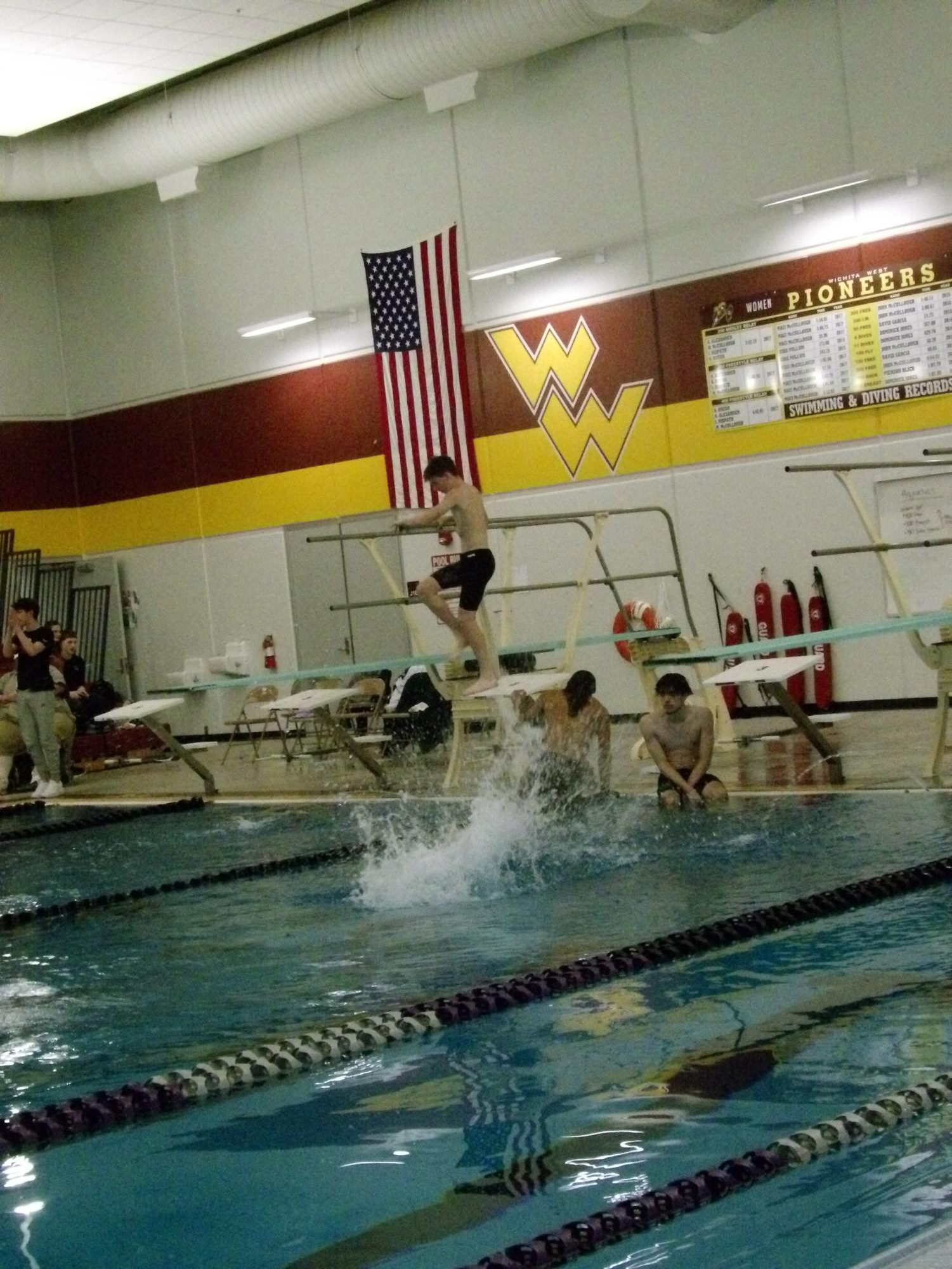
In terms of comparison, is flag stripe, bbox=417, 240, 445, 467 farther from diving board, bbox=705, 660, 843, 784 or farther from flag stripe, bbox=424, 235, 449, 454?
diving board, bbox=705, 660, 843, 784

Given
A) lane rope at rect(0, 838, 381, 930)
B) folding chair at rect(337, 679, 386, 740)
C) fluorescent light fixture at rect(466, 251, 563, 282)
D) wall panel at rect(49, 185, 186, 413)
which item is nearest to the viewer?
lane rope at rect(0, 838, 381, 930)

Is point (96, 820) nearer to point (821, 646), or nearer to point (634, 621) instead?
point (634, 621)

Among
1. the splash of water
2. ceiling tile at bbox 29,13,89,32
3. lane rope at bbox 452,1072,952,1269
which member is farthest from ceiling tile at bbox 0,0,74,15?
lane rope at bbox 452,1072,952,1269

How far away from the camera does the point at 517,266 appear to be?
1566cm

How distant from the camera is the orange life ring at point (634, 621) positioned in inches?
546

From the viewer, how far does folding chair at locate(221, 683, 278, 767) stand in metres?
16.8

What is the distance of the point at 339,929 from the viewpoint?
289 inches

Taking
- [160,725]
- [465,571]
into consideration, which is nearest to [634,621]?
[465,571]

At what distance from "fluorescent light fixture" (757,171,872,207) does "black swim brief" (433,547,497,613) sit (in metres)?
4.66

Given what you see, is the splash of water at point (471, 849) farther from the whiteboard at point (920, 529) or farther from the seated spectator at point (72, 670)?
the seated spectator at point (72, 670)

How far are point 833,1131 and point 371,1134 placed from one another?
1199 mm

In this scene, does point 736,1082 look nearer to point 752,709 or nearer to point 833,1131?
point 833,1131

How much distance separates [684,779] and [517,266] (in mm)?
7278

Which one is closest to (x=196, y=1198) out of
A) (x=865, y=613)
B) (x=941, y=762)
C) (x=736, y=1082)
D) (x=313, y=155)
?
(x=736, y=1082)
